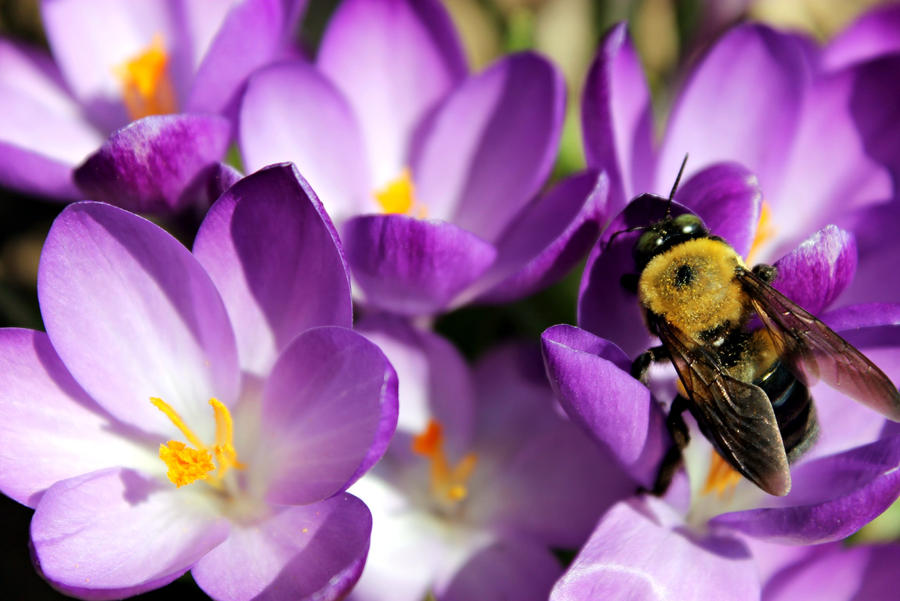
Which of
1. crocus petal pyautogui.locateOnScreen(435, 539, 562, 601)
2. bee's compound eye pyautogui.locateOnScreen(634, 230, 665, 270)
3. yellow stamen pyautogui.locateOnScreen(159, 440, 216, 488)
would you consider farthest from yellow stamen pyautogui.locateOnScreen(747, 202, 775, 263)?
yellow stamen pyautogui.locateOnScreen(159, 440, 216, 488)

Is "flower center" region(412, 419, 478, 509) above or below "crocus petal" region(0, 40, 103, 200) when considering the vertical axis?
below

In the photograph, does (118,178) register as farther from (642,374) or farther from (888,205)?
(888,205)

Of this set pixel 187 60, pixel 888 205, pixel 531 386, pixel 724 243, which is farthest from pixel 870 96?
pixel 187 60

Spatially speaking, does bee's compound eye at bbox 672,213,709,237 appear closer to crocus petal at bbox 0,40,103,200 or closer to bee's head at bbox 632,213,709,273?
bee's head at bbox 632,213,709,273

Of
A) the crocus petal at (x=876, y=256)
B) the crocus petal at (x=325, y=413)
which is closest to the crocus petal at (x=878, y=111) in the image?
the crocus petal at (x=876, y=256)

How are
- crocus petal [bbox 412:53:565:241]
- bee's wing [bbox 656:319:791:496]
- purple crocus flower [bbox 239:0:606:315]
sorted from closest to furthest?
bee's wing [bbox 656:319:791:496] → purple crocus flower [bbox 239:0:606:315] → crocus petal [bbox 412:53:565:241]

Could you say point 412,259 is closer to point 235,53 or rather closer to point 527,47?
point 235,53
